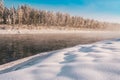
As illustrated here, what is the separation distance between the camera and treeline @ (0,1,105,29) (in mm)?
103044

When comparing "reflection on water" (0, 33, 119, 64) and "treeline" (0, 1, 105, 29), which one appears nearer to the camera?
"reflection on water" (0, 33, 119, 64)

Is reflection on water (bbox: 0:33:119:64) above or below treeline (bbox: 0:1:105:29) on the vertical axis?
below

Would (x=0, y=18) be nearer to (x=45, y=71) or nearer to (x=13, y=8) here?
(x=13, y=8)

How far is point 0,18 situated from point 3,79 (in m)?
99.4

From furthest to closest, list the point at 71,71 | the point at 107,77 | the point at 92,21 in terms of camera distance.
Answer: the point at 92,21
the point at 71,71
the point at 107,77

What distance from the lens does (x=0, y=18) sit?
100562 mm

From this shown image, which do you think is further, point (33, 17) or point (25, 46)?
point (33, 17)

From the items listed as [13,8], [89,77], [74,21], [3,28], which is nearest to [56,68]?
[89,77]

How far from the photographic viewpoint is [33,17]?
11956 centimetres

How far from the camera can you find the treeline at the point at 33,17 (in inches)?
4057

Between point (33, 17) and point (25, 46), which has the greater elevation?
point (33, 17)

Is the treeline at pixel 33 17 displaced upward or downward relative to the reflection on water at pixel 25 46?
upward

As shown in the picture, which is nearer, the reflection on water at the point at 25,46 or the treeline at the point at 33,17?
the reflection on water at the point at 25,46

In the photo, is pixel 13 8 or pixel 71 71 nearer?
pixel 71 71
